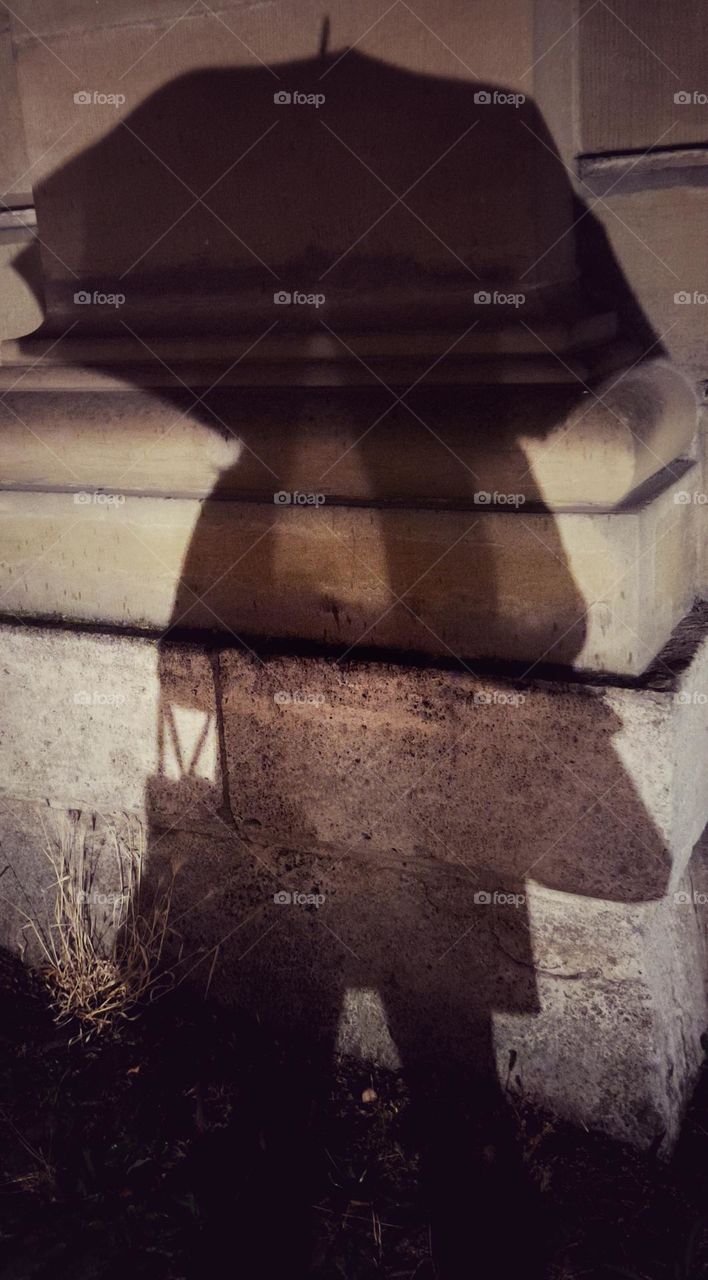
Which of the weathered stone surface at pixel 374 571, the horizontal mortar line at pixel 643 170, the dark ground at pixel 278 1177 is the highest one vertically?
the horizontal mortar line at pixel 643 170

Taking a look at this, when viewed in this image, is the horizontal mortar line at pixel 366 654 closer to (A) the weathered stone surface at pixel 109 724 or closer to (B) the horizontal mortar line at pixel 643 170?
(A) the weathered stone surface at pixel 109 724

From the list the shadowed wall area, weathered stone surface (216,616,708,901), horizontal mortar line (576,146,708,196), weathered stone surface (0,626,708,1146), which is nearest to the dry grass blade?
weathered stone surface (0,626,708,1146)

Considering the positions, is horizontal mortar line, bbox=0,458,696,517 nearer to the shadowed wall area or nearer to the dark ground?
the shadowed wall area

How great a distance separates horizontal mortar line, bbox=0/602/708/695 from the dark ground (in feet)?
3.66

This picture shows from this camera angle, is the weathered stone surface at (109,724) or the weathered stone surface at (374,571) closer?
the weathered stone surface at (374,571)

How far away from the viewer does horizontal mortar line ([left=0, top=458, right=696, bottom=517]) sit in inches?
80.1

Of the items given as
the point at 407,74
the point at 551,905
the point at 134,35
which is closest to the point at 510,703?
the point at 551,905

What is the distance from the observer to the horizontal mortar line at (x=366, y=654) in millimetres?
2080

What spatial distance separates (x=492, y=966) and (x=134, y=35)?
2451 millimetres

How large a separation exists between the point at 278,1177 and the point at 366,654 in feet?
4.15

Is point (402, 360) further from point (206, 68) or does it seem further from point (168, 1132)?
point (168, 1132)

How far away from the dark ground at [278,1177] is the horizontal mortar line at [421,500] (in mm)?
1484

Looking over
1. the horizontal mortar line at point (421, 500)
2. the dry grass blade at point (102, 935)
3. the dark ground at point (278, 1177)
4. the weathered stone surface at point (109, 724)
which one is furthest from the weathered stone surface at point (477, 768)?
the dark ground at point (278, 1177)

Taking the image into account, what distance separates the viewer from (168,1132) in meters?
2.43
